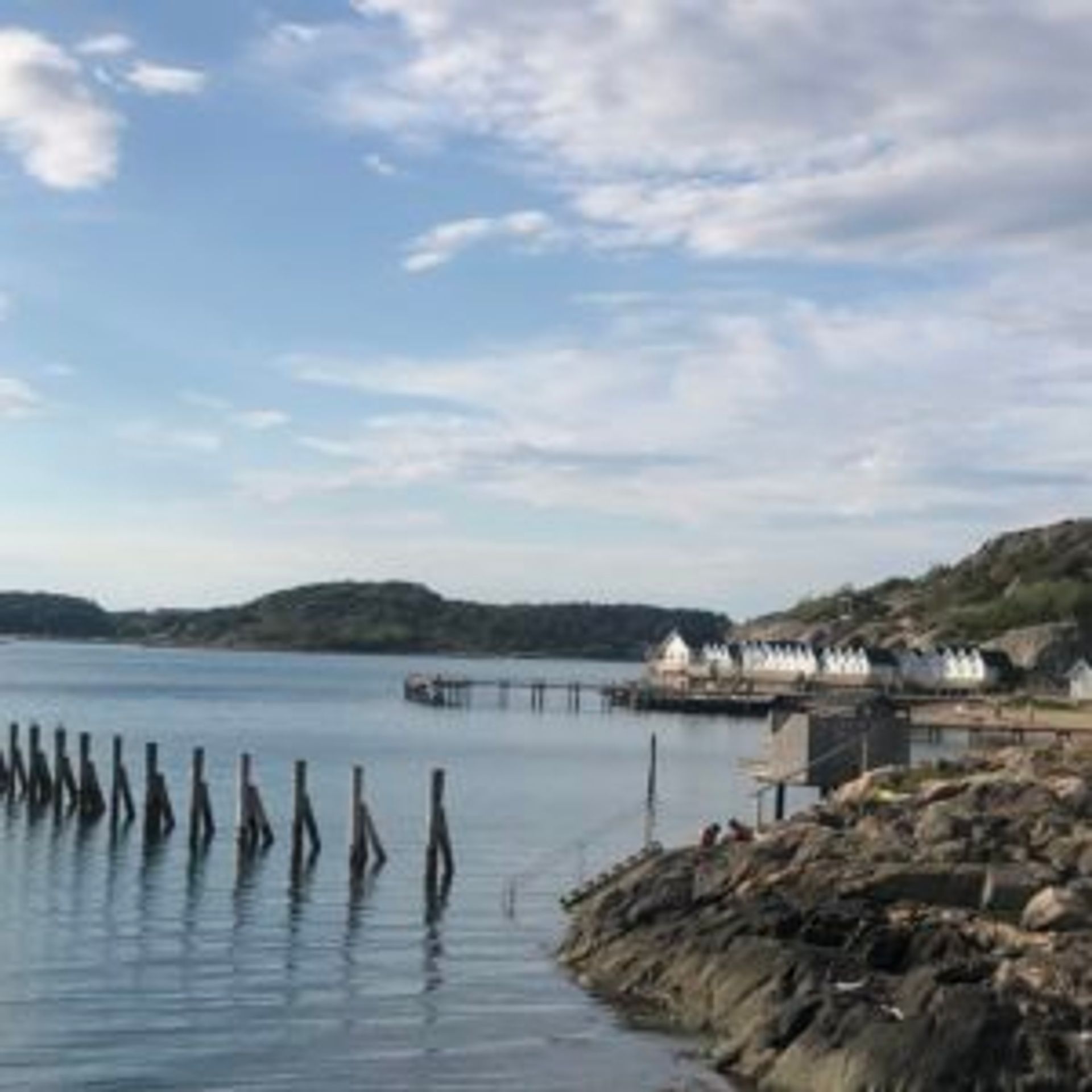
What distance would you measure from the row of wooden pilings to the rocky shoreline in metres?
9.66

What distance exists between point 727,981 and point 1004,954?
3.81 m

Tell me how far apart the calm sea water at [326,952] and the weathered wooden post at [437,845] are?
44 cm

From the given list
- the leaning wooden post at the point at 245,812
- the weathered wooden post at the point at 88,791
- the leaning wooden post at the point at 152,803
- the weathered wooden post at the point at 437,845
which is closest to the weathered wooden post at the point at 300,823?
the leaning wooden post at the point at 245,812

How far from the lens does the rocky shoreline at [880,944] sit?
22.1 meters

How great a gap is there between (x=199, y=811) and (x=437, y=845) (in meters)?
9.07

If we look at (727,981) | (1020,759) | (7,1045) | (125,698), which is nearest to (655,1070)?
(727,981)

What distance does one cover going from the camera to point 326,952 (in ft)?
114

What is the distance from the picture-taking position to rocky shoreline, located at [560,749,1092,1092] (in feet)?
72.6

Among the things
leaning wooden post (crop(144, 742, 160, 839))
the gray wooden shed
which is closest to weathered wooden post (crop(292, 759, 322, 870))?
leaning wooden post (crop(144, 742, 160, 839))

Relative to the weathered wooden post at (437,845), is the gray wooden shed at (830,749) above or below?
above

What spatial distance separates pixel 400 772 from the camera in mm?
79250

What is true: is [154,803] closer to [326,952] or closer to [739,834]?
[326,952]

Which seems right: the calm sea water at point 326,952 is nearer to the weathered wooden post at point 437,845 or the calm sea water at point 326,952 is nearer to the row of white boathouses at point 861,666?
the weathered wooden post at point 437,845

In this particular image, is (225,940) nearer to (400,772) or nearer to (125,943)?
(125,943)
